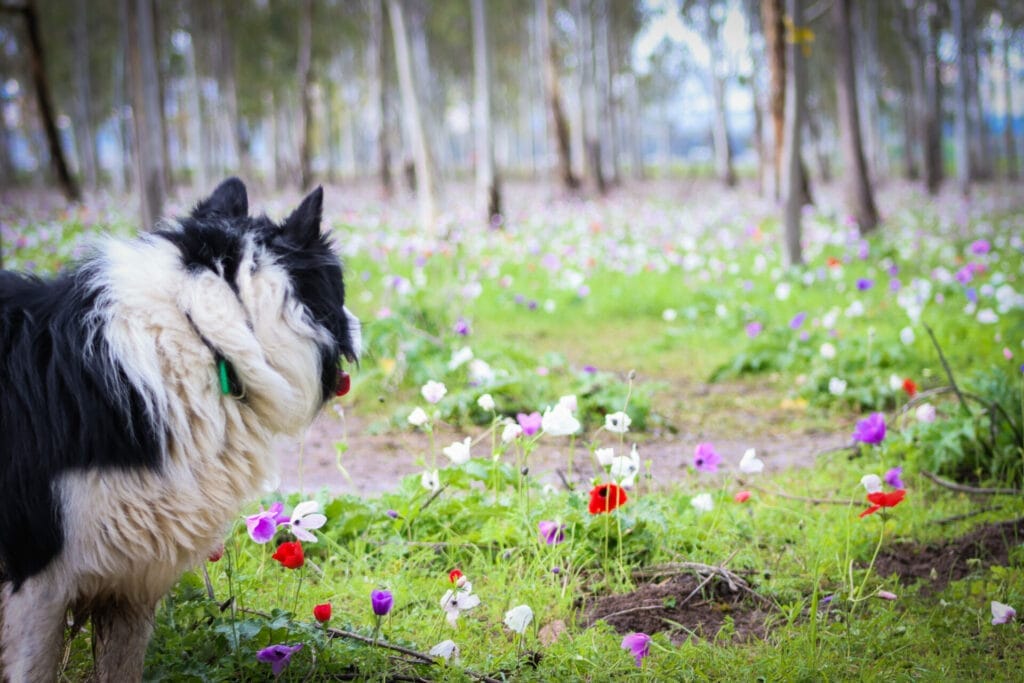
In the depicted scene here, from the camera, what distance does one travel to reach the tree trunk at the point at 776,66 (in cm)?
1354

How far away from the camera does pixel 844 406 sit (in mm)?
5746

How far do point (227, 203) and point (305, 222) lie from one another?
0.32 metres

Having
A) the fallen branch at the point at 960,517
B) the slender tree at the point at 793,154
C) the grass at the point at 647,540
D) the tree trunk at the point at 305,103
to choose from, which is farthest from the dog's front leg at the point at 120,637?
the tree trunk at the point at 305,103

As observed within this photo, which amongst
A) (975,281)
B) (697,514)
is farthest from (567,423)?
(975,281)

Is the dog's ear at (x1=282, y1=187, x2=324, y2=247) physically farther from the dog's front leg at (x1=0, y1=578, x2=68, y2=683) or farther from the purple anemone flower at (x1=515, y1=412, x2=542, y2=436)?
the dog's front leg at (x1=0, y1=578, x2=68, y2=683)

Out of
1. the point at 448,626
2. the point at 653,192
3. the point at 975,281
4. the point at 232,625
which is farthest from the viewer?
the point at 653,192

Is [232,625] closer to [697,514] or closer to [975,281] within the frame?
[697,514]

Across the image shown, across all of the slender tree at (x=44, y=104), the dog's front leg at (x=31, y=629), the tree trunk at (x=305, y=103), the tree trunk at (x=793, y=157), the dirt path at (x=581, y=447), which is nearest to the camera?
the dog's front leg at (x=31, y=629)

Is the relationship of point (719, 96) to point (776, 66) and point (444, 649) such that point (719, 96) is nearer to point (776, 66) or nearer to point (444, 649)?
point (776, 66)

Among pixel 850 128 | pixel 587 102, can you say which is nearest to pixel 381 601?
pixel 850 128

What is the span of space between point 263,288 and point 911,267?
9.43 meters

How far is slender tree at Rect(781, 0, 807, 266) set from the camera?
9812 mm

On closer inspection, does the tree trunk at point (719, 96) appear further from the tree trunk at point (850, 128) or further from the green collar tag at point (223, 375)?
the green collar tag at point (223, 375)

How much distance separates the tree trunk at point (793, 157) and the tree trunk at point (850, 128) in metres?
2.24
